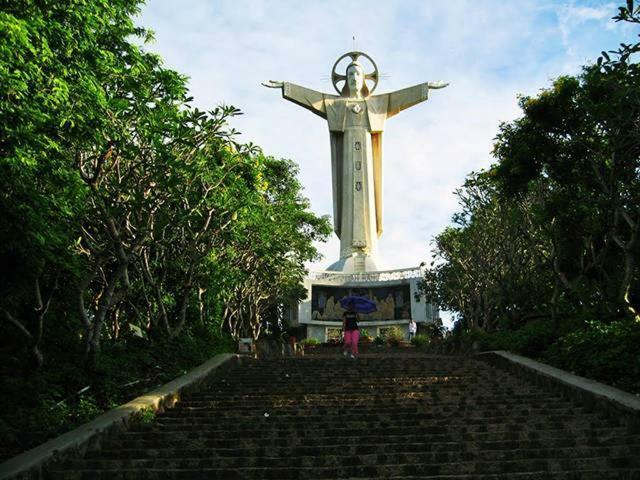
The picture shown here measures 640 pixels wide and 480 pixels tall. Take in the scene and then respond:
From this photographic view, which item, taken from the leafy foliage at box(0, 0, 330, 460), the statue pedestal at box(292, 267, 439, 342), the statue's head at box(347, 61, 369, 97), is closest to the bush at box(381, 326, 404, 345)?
the statue pedestal at box(292, 267, 439, 342)

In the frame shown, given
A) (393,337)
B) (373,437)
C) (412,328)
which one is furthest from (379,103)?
(373,437)

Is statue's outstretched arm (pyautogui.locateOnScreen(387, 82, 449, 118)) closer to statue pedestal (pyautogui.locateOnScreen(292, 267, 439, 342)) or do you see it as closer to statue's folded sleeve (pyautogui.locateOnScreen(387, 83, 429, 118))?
statue's folded sleeve (pyautogui.locateOnScreen(387, 83, 429, 118))

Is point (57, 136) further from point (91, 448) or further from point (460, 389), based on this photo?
point (460, 389)

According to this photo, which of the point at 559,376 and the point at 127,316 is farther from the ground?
the point at 127,316

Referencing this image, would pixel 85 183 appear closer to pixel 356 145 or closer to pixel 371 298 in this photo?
pixel 371 298

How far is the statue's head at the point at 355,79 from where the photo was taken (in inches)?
1591

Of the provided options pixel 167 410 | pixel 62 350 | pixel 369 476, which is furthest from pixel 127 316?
pixel 369 476

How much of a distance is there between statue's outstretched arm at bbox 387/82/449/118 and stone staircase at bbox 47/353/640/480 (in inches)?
1170

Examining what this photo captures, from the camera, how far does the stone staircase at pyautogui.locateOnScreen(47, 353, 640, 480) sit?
612 centimetres

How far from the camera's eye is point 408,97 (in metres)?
39.3

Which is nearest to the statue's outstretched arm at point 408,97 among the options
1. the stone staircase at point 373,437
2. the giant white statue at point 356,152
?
the giant white statue at point 356,152

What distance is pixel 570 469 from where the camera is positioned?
20.0ft

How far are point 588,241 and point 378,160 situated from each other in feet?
82.6

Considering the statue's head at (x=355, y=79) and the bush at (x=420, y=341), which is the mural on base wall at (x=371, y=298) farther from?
the statue's head at (x=355, y=79)
